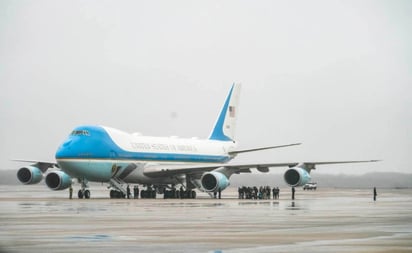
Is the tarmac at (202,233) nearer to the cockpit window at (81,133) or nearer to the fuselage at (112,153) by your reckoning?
the fuselage at (112,153)

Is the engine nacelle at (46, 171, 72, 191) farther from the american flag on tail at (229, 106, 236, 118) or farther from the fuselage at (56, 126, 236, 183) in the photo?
the american flag on tail at (229, 106, 236, 118)

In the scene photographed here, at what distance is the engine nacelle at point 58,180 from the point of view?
7381 cm

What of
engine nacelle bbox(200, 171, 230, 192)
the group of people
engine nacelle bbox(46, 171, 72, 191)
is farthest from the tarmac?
engine nacelle bbox(46, 171, 72, 191)

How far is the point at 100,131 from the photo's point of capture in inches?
2689

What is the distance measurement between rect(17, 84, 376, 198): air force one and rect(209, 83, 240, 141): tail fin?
188 inches

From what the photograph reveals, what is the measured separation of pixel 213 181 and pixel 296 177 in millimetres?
6791

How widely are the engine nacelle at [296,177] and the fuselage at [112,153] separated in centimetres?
1105

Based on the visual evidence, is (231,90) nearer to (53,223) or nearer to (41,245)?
(53,223)

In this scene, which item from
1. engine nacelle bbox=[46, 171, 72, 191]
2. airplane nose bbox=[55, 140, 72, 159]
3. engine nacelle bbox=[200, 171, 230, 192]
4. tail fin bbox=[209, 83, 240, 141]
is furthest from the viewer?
tail fin bbox=[209, 83, 240, 141]

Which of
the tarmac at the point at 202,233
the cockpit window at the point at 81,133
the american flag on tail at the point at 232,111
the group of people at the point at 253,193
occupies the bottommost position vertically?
the group of people at the point at 253,193

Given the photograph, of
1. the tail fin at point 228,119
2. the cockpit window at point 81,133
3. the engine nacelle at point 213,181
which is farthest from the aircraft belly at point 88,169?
the tail fin at point 228,119

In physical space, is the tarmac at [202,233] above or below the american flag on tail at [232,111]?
below

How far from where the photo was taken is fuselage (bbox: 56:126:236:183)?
6688cm

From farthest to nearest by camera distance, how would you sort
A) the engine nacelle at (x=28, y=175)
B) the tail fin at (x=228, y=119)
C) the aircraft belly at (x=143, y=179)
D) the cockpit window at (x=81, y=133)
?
the tail fin at (x=228, y=119), the engine nacelle at (x=28, y=175), the aircraft belly at (x=143, y=179), the cockpit window at (x=81, y=133)
